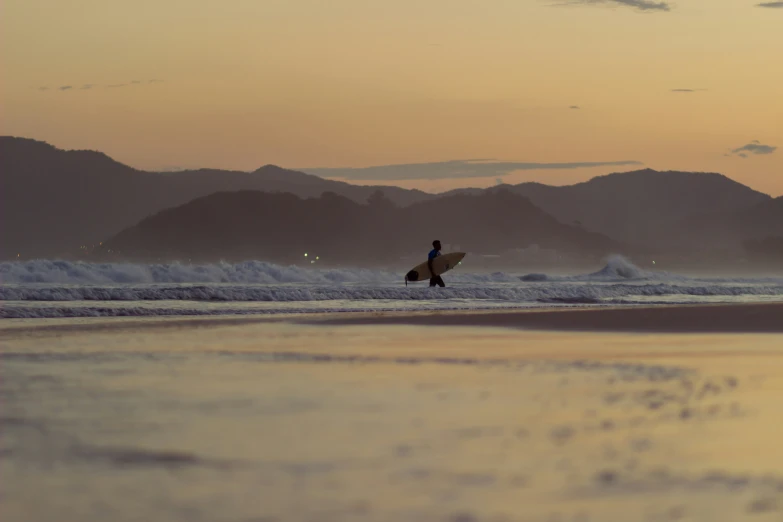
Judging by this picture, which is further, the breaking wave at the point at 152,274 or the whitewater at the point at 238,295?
the breaking wave at the point at 152,274

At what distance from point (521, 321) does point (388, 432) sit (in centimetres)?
1505

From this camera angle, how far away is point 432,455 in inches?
285

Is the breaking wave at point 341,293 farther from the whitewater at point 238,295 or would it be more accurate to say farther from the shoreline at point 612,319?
the shoreline at point 612,319

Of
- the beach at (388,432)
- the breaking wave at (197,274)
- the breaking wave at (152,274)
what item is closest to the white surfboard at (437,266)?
the breaking wave at (197,274)

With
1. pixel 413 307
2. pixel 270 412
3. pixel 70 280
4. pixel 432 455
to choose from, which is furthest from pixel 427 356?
pixel 70 280

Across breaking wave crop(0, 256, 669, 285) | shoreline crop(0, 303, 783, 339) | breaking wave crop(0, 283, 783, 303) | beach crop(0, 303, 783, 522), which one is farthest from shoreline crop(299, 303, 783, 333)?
breaking wave crop(0, 256, 669, 285)

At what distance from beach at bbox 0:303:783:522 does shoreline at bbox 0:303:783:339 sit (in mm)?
4154

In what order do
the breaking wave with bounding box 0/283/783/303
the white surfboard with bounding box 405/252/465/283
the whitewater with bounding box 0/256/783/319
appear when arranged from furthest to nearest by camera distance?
the white surfboard with bounding box 405/252/465/283, the breaking wave with bounding box 0/283/783/303, the whitewater with bounding box 0/256/783/319

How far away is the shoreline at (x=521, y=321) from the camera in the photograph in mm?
20047

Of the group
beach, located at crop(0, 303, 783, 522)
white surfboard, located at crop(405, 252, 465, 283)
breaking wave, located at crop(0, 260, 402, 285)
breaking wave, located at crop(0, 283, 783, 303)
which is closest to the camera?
beach, located at crop(0, 303, 783, 522)

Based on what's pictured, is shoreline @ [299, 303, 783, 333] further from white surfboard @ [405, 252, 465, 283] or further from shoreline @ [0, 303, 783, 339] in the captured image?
white surfboard @ [405, 252, 465, 283]

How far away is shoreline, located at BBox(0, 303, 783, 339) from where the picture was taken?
2005cm

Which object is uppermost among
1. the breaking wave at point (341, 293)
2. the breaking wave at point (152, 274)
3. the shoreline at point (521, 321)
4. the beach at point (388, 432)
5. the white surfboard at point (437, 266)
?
the white surfboard at point (437, 266)

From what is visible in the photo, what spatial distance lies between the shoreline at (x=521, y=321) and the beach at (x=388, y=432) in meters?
4.15
